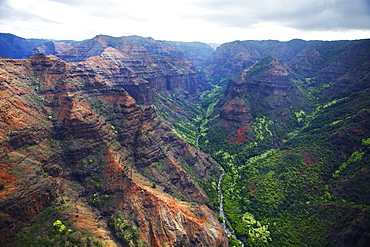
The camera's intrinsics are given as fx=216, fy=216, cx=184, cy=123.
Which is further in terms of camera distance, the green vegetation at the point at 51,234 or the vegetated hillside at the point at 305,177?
the vegetated hillside at the point at 305,177

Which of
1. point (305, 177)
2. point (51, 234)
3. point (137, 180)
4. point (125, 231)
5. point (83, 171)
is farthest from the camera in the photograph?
point (305, 177)

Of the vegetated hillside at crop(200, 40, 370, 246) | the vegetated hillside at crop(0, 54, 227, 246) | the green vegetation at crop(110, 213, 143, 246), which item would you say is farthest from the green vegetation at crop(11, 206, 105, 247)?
the vegetated hillside at crop(200, 40, 370, 246)

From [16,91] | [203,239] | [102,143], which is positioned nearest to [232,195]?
[203,239]

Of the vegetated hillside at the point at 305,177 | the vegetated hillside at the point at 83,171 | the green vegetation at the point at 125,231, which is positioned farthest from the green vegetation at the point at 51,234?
the vegetated hillside at the point at 305,177

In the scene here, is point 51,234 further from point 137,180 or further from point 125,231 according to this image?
point 137,180

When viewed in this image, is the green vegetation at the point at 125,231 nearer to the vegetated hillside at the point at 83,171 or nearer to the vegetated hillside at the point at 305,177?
the vegetated hillside at the point at 83,171

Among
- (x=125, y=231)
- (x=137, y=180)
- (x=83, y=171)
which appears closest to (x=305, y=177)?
(x=137, y=180)

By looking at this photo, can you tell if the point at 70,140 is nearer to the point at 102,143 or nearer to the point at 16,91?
the point at 102,143

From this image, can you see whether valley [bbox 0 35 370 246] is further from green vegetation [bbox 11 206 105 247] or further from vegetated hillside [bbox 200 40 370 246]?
vegetated hillside [bbox 200 40 370 246]

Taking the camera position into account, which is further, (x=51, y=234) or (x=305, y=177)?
(x=305, y=177)
